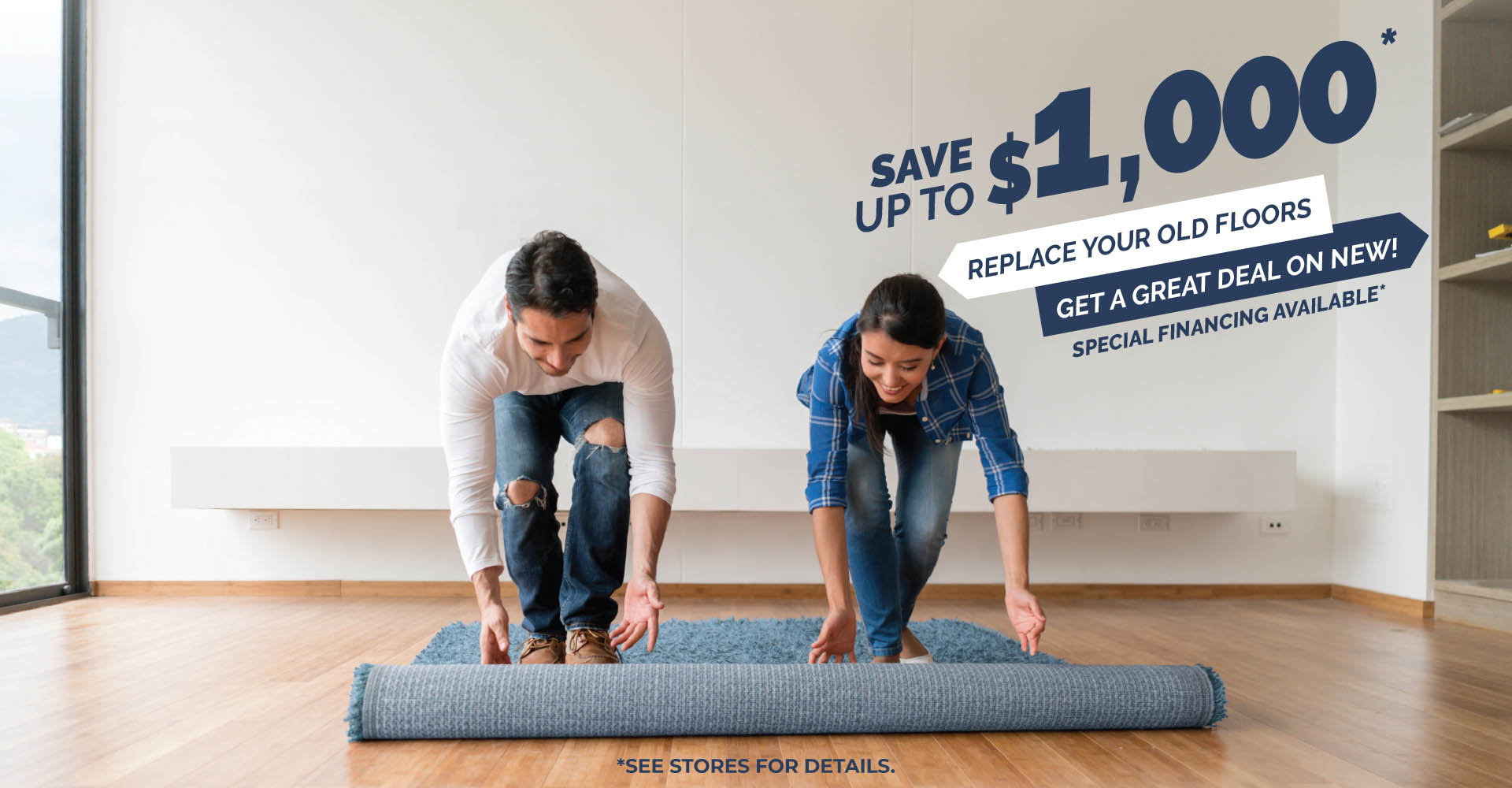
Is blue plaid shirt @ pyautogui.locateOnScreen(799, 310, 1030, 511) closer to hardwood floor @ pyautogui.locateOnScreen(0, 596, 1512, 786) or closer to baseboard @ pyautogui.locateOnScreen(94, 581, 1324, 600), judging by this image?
hardwood floor @ pyautogui.locateOnScreen(0, 596, 1512, 786)

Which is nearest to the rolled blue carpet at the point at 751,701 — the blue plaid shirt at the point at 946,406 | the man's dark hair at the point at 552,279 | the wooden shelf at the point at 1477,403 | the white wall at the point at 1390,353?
the blue plaid shirt at the point at 946,406

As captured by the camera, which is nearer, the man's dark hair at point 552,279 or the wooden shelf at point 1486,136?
the man's dark hair at point 552,279

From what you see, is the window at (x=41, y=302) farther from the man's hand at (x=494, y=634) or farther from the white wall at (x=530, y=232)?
the man's hand at (x=494, y=634)

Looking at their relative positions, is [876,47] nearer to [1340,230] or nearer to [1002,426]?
[1340,230]

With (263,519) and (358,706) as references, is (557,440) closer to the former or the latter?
(358,706)

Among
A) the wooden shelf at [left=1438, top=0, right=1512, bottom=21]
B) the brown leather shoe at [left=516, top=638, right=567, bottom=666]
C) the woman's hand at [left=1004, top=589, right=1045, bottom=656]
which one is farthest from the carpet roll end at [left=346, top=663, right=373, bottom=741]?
the wooden shelf at [left=1438, top=0, right=1512, bottom=21]

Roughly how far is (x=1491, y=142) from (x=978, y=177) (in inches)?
66.4

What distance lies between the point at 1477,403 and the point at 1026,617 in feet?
8.05

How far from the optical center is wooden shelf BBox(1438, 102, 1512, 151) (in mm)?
3203

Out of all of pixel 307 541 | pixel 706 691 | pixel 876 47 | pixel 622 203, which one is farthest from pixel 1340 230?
pixel 307 541

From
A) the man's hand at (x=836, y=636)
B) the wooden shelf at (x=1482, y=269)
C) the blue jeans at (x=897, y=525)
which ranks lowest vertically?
the man's hand at (x=836, y=636)

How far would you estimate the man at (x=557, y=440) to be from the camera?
1.62m

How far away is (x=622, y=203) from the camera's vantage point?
390 cm

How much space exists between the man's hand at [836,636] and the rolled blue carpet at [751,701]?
0.03m
